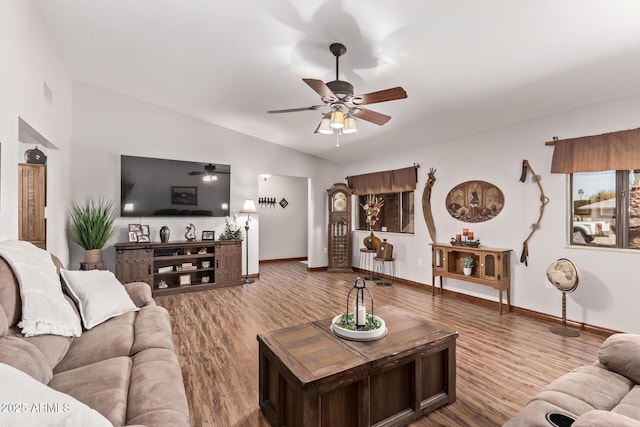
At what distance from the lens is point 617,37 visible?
7.58 feet

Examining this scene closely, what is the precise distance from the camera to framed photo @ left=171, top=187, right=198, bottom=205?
215 inches

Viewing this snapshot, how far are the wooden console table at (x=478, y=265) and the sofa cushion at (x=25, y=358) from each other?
14.6 ft

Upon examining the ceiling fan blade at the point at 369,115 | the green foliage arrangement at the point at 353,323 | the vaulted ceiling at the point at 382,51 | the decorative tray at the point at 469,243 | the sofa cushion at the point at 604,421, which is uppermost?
the vaulted ceiling at the point at 382,51

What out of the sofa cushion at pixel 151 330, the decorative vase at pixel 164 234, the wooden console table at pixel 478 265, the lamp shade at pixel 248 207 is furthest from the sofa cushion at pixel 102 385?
the lamp shade at pixel 248 207

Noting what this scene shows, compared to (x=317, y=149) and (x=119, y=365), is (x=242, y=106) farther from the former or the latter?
(x=119, y=365)

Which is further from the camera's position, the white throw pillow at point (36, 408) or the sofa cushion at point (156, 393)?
the sofa cushion at point (156, 393)

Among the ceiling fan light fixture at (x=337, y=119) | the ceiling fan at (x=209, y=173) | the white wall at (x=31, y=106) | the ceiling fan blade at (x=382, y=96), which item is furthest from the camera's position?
the ceiling fan at (x=209, y=173)

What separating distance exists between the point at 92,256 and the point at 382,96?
446 centimetres

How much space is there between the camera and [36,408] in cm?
81

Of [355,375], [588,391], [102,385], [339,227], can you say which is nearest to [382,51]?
[355,375]

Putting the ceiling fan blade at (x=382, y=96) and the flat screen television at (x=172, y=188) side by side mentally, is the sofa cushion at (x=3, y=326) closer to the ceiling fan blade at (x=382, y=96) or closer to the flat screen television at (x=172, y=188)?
the ceiling fan blade at (x=382, y=96)

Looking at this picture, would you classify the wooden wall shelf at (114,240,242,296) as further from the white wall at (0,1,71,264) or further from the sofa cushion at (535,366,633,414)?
the sofa cushion at (535,366,633,414)

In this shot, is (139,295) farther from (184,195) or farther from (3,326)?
(184,195)

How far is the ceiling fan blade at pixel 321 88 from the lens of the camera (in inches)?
94.6
